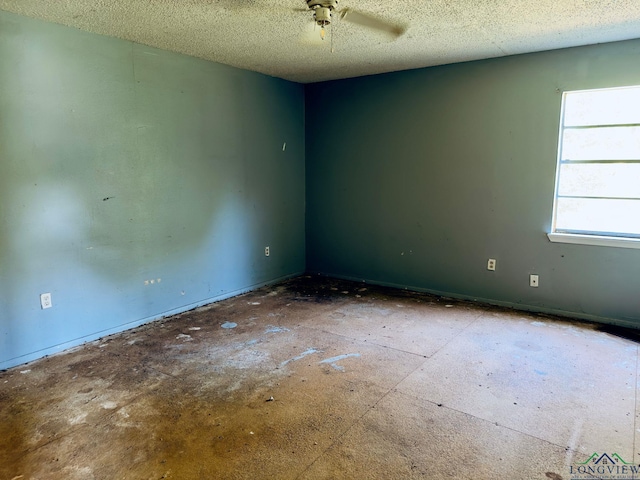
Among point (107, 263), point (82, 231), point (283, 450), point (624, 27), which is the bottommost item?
point (283, 450)

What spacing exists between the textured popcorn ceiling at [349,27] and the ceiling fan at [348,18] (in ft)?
0.23

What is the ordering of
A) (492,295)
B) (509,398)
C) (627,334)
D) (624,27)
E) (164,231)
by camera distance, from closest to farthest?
(509,398)
(624,27)
(627,334)
(164,231)
(492,295)

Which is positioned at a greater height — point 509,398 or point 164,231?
point 164,231

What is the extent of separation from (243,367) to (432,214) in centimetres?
259

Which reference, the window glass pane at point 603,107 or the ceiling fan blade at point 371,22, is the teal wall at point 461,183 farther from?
the ceiling fan blade at point 371,22

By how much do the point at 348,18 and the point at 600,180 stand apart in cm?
254

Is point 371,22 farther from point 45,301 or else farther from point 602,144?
point 45,301

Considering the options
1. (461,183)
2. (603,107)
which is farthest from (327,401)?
(603,107)

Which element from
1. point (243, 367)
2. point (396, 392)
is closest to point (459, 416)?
point (396, 392)

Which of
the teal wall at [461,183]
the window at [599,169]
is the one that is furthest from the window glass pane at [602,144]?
the teal wall at [461,183]

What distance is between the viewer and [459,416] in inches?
87.7

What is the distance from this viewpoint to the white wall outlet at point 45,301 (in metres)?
2.99

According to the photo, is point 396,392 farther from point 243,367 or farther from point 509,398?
point 243,367

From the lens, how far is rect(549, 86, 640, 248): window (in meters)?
3.48
